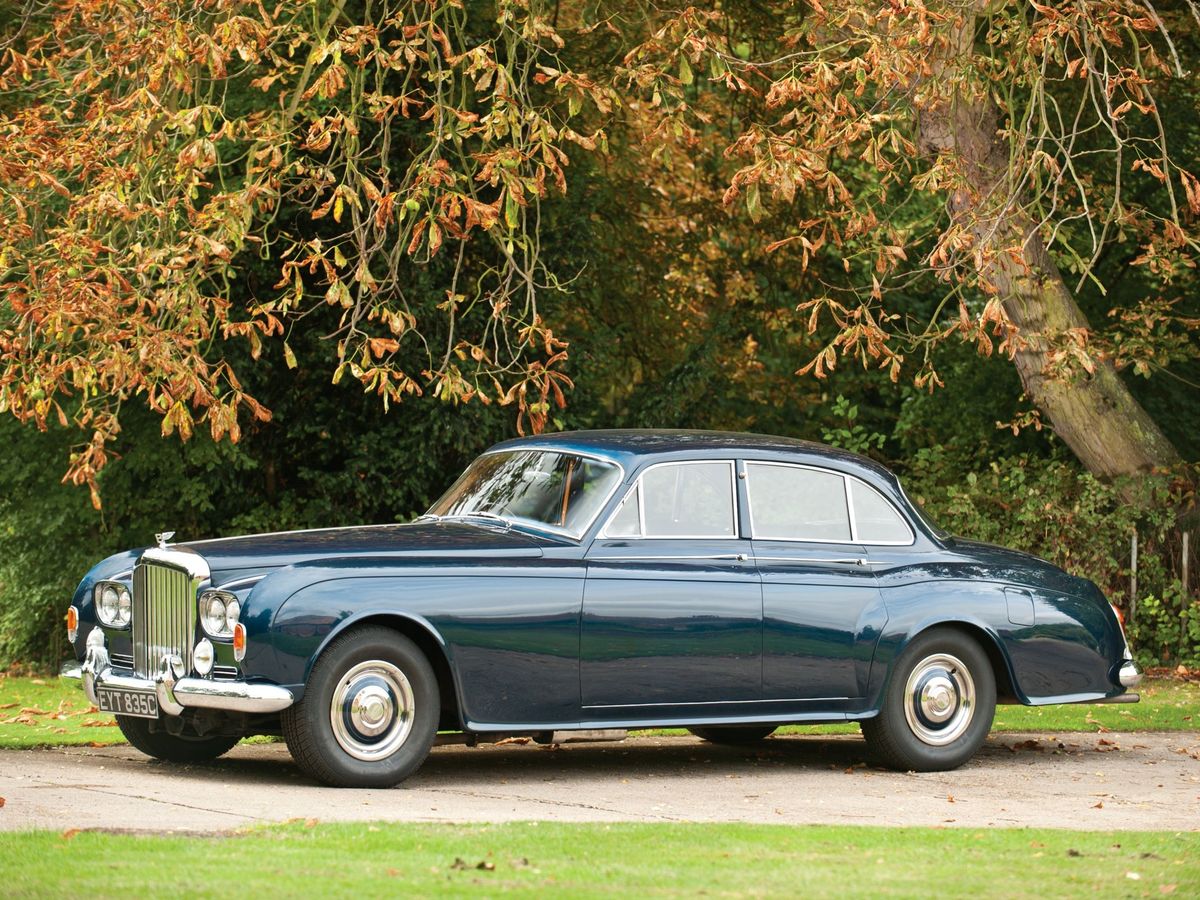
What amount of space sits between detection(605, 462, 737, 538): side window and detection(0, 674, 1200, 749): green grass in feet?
8.85

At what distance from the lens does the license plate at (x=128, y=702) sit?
358 inches

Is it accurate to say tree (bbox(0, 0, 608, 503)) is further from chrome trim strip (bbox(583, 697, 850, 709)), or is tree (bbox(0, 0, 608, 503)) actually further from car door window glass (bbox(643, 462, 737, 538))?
chrome trim strip (bbox(583, 697, 850, 709))

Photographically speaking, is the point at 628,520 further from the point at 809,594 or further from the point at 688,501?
the point at 809,594

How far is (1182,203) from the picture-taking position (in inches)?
726

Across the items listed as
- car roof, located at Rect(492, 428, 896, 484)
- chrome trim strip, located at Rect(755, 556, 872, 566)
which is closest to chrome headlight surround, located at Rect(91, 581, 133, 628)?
car roof, located at Rect(492, 428, 896, 484)

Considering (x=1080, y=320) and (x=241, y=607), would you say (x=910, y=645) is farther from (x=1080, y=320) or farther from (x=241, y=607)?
(x=1080, y=320)

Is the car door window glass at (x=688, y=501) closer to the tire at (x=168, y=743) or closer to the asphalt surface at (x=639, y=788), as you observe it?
the asphalt surface at (x=639, y=788)

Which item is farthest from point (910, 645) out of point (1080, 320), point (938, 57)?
point (1080, 320)

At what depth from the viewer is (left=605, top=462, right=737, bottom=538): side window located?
977 centimetres

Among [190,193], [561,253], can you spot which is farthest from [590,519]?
[561,253]

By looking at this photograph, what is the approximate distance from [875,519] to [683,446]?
1.24m

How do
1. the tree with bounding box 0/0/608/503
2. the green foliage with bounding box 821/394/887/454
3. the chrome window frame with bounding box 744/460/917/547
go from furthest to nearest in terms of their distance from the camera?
the green foliage with bounding box 821/394/887/454 < the tree with bounding box 0/0/608/503 < the chrome window frame with bounding box 744/460/917/547

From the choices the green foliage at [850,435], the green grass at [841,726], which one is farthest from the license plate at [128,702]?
the green foliage at [850,435]

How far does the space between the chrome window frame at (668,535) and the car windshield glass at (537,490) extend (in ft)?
0.30
